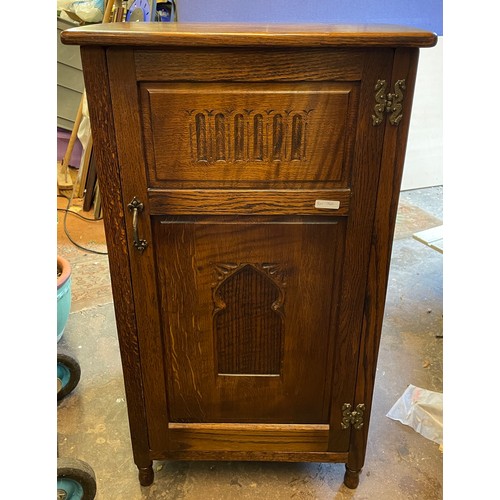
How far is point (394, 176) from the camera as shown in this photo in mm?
956

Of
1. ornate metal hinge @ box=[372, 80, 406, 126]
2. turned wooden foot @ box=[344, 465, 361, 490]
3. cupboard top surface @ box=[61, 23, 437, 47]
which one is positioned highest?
cupboard top surface @ box=[61, 23, 437, 47]

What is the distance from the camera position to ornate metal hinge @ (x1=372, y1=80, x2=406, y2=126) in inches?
34.3

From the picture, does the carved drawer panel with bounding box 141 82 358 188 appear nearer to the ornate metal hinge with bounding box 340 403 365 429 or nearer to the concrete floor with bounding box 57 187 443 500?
the ornate metal hinge with bounding box 340 403 365 429

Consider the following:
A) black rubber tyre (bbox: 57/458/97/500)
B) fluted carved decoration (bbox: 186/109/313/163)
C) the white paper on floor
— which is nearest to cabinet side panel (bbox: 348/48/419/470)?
fluted carved decoration (bbox: 186/109/313/163)

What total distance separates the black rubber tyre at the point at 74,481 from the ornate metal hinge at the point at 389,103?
41.7 inches

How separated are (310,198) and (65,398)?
1180 millimetres

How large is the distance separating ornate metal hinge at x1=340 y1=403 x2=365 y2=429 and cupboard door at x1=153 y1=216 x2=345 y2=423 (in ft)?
0.15

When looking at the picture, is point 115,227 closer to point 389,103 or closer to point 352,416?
point 389,103

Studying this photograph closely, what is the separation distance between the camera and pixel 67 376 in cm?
165

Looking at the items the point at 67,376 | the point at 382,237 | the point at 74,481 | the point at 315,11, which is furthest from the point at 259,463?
the point at 315,11

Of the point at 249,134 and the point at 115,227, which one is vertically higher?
the point at 249,134

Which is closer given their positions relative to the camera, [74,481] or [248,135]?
[248,135]

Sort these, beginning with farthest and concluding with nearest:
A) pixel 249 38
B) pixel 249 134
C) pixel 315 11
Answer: pixel 315 11
pixel 249 134
pixel 249 38

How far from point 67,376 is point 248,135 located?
115 centimetres
